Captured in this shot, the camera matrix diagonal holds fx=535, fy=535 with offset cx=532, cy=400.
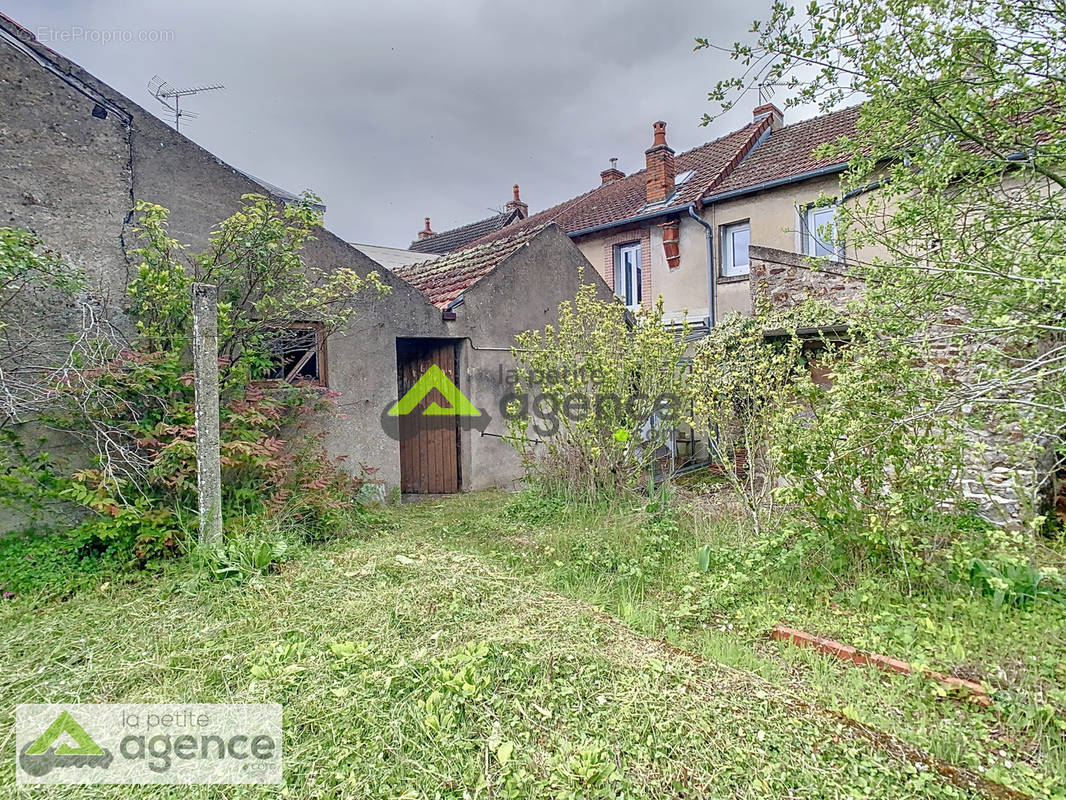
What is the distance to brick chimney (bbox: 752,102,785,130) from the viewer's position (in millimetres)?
15359

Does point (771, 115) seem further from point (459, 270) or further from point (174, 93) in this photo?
point (174, 93)

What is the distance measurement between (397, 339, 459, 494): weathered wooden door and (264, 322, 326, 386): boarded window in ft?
5.96

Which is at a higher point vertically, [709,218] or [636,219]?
[636,219]

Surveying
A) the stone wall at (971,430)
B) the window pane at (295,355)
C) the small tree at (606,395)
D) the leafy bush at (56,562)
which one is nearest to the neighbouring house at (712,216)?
the stone wall at (971,430)

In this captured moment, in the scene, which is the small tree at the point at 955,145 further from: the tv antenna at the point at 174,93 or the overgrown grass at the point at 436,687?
the tv antenna at the point at 174,93

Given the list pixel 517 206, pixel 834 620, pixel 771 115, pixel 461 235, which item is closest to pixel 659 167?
pixel 771 115

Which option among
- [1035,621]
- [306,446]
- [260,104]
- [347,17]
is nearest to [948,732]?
[1035,621]

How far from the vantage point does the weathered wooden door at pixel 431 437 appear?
8672 mm

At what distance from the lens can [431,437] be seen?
28.7 ft

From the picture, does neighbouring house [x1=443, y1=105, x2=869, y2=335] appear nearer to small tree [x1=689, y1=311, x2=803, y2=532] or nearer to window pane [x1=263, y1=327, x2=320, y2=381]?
small tree [x1=689, y1=311, x2=803, y2=532]

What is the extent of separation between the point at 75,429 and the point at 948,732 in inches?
268

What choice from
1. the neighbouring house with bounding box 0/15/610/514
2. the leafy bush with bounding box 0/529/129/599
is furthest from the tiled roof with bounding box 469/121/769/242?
the leafy bush with bounding box 0/529/129/599

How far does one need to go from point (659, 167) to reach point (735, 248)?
330cm

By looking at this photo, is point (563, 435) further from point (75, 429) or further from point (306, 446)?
point (75, 429)
